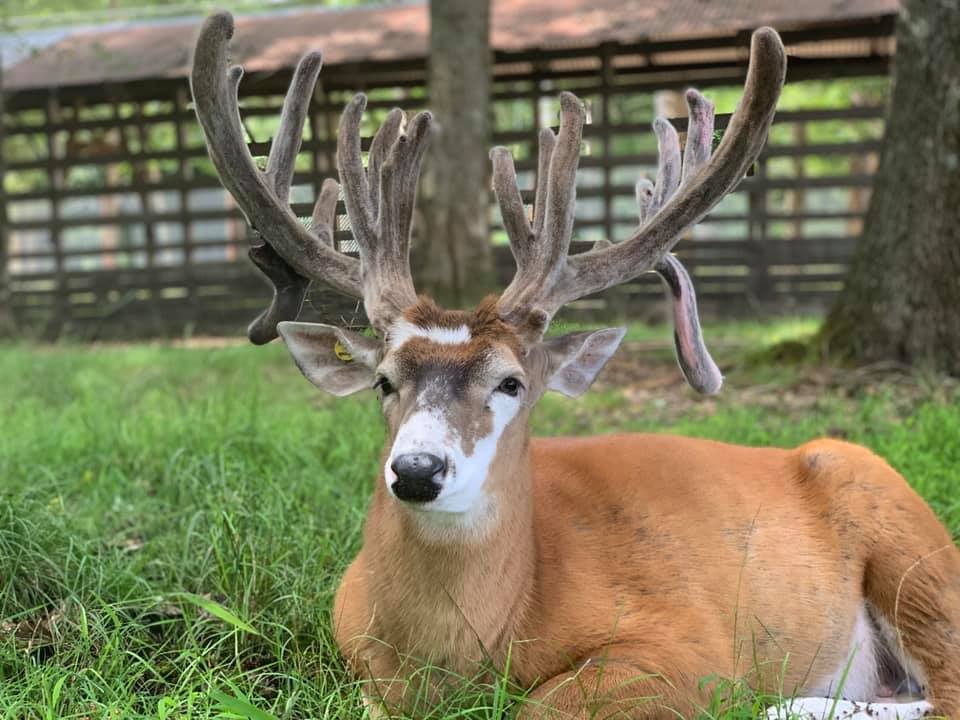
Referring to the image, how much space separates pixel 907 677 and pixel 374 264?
189cm

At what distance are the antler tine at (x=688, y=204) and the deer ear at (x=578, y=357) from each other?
0.36ft

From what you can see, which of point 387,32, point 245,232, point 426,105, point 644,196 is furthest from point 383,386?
point 387,32

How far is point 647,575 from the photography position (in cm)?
286

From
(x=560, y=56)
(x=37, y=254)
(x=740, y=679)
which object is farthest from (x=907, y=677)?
(x=37, y=254)

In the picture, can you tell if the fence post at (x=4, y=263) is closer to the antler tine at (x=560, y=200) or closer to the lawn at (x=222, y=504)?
the lawn at (x=222, y=504)

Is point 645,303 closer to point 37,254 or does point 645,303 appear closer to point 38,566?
point 37,254

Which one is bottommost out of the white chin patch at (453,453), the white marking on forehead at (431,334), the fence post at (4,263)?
the fence post at (4,263)

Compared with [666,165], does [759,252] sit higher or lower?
lower

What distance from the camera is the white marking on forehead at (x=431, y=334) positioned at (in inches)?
105

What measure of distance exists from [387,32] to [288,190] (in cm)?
1091

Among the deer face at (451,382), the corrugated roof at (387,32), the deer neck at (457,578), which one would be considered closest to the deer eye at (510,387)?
the deer face at (451,382)

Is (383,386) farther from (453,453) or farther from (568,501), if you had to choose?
(568,501)

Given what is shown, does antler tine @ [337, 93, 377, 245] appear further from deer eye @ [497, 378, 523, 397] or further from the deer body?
the deer body

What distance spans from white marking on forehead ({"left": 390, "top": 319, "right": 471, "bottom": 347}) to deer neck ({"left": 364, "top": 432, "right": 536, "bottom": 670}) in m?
0.28
